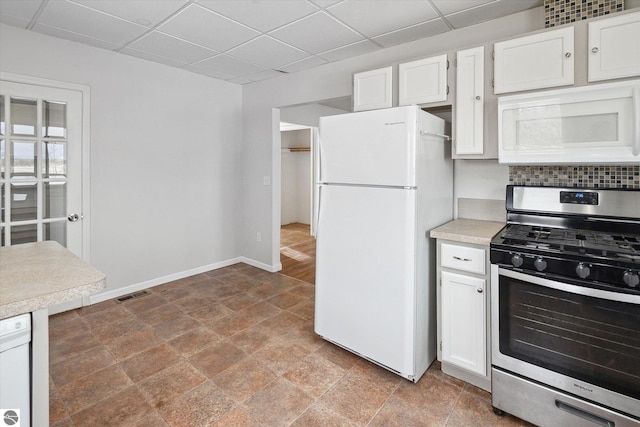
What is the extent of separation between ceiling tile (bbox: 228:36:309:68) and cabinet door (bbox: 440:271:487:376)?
95.1 inches

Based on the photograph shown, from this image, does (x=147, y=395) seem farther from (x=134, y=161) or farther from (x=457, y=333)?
(x=134, y=161)

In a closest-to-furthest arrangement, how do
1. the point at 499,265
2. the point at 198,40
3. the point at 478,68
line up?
the point at 499,265, the point at 478,68, the point at 198,40

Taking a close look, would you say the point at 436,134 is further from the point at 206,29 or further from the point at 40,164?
the point at 40,164

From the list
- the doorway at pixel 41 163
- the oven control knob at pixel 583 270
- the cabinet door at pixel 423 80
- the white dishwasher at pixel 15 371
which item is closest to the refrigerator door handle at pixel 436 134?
the cabinet door at pixel 423 80

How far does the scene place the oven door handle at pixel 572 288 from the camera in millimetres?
1438

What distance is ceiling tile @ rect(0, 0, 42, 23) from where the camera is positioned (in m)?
2.32

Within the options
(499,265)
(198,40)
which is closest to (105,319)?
(198,40)

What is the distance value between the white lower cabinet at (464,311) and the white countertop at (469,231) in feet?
0.15

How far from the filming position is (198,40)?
116 inches

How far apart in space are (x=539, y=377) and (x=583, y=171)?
1.27 m

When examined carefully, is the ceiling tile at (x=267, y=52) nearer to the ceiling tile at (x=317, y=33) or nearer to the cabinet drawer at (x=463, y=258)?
the ceiling tile at (x=317, y=33)

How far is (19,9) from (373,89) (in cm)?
266

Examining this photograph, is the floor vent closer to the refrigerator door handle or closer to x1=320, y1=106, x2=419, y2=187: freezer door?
x1=320, y1=106, x2=419, y2=187: freezer door

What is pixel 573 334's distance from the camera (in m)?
1.59
